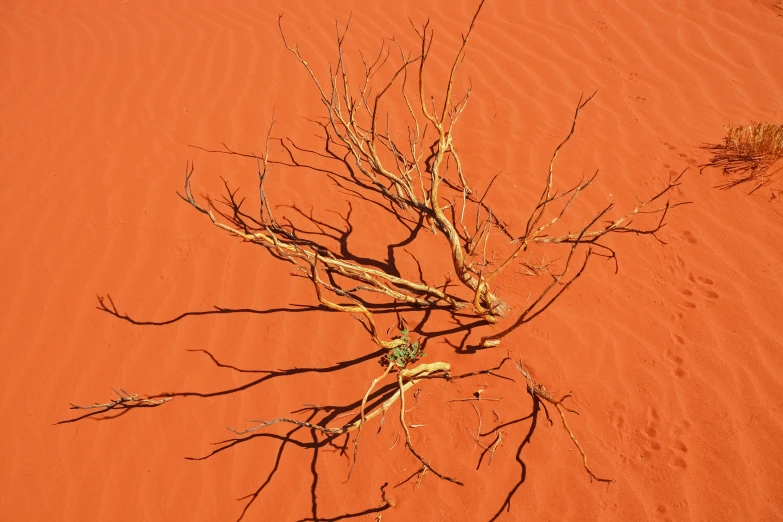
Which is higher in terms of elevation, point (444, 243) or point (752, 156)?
point (752, 156)

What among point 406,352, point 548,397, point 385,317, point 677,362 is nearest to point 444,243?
point 385,317

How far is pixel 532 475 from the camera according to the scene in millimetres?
2184

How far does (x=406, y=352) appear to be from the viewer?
254cm

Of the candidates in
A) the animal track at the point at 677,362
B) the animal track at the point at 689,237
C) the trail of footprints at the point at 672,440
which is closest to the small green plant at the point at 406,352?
the trail of footprints at the point at 672,440

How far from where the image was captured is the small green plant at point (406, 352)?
2.50m

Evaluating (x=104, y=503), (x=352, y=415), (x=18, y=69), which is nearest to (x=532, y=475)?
(x=352, y=415)

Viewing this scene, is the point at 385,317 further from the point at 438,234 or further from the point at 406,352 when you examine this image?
the point at 438,234

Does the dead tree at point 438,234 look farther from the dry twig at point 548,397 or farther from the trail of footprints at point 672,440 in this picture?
the trail of footprints at point 672,440

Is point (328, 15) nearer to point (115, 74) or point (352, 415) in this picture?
point (115, 74)

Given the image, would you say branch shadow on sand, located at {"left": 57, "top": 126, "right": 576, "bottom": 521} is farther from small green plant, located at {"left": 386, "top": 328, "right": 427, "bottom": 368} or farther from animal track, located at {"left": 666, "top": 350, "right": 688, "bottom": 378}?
animal track, located at {"left": 666, "top": 350, "right": 688, "bottom": 378}

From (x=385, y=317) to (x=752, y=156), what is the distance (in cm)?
266

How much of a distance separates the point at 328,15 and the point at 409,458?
471cm

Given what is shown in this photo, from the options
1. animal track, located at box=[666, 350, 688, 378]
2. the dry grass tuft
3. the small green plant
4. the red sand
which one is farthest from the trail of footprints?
the dry grass tuft

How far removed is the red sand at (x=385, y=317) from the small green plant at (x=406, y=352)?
0.12 meters
